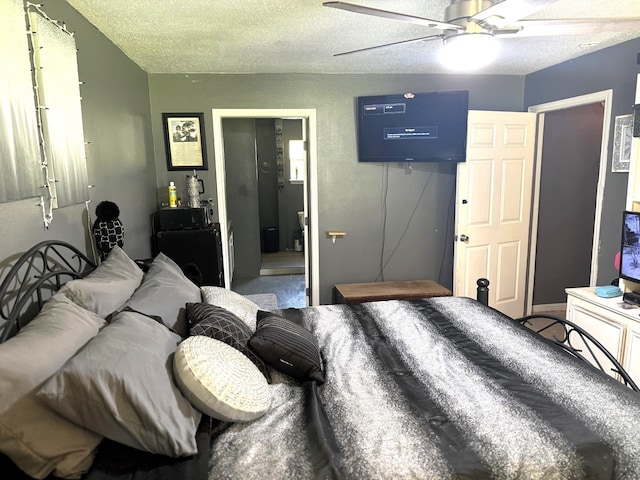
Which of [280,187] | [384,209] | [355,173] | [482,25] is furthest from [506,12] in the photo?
[280,187]

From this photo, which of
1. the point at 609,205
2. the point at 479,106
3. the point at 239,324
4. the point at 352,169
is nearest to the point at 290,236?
the point at 352,169

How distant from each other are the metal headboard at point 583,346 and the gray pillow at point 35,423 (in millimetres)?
2032

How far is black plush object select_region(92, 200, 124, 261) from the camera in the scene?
2273 millimetres

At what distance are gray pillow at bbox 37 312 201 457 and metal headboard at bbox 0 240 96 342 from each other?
46 cm

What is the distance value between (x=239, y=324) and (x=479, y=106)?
3.40m

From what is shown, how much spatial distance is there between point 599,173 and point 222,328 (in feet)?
10.6

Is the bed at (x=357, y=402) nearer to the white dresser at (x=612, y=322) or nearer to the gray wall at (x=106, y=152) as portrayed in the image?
the gray wall at (x=106, y=152)

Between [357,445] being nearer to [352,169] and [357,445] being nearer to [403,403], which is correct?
[403,403]

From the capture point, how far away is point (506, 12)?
1745mm

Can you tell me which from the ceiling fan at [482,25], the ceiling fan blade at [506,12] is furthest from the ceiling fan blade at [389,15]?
the ceiling fan blade at [506,12]

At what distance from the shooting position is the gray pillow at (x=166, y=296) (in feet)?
5.81

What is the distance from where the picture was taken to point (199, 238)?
3.35m

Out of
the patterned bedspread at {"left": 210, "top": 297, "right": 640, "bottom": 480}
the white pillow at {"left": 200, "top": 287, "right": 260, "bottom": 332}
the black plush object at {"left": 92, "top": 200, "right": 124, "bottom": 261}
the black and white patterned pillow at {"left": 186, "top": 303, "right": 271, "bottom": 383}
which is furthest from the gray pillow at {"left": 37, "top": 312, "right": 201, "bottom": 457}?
the black plush object at {"left": 92, "top": 200, "right": 124, "bottom": 261}

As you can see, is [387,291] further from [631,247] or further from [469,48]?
[469,48]
